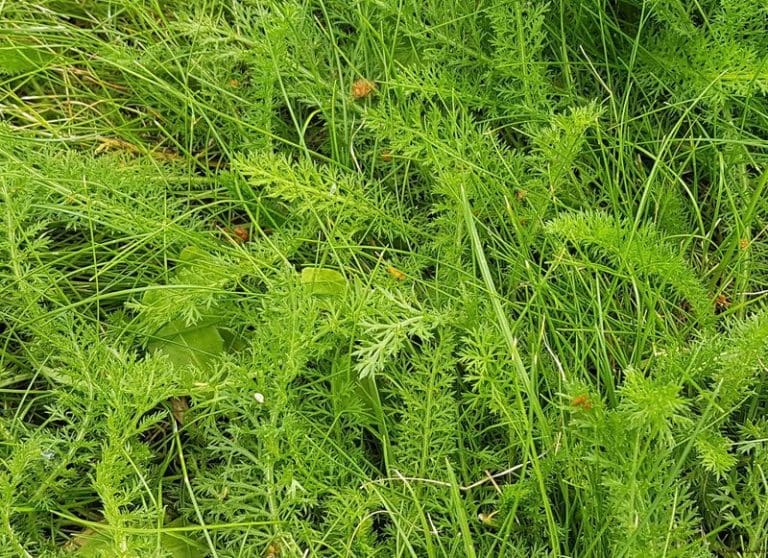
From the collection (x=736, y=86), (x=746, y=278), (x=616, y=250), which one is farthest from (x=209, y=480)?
(x=736, y=86)

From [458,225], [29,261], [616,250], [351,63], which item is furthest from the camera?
[351,63]

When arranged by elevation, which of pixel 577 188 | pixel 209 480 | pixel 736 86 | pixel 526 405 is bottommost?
pixel 209 480

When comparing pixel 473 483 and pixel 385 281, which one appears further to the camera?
pixel 385 281

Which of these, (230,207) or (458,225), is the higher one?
(458,225)

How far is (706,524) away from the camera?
141 cm

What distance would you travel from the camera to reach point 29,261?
163 centimetres

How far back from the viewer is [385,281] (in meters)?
1.55

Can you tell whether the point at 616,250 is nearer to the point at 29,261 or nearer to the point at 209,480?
the point at 209,480

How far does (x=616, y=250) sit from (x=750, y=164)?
0.52m

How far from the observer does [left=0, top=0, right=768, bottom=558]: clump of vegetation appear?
1.34m

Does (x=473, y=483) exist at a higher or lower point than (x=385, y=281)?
lower

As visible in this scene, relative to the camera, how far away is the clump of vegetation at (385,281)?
134 centimetres

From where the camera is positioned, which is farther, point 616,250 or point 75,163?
point 75,163

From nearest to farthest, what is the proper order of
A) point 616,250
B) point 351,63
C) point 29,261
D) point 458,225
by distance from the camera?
point 616,250
point 458,225
point 29,261
point 351,63
